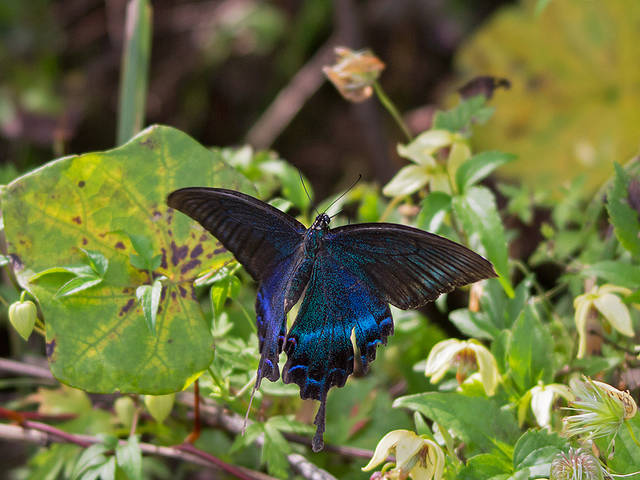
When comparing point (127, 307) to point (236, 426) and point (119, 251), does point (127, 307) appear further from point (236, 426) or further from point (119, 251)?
point (236, 426)

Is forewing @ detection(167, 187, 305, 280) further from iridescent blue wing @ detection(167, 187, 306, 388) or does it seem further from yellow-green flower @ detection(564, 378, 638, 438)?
yellow-green flower @ detection(564, 378, 638, 438)

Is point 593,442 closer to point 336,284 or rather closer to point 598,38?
point 336,284

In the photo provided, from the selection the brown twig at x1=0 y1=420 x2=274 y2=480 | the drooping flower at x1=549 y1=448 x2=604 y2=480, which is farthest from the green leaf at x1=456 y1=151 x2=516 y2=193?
the brown twig at x1=0 y1=420 x2=274 y2=480

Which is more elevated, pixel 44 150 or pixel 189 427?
pixel 44 150

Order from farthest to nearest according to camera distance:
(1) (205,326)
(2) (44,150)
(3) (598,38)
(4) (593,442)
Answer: (2) (44,150) → (3) (598,38) → (1) (205,326) → (4) (593,442)

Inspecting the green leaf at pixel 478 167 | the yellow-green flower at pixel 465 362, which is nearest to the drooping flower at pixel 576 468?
the yellow-green flower at pixel 465 362

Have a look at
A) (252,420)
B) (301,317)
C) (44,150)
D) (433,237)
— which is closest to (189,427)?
(252,420)
